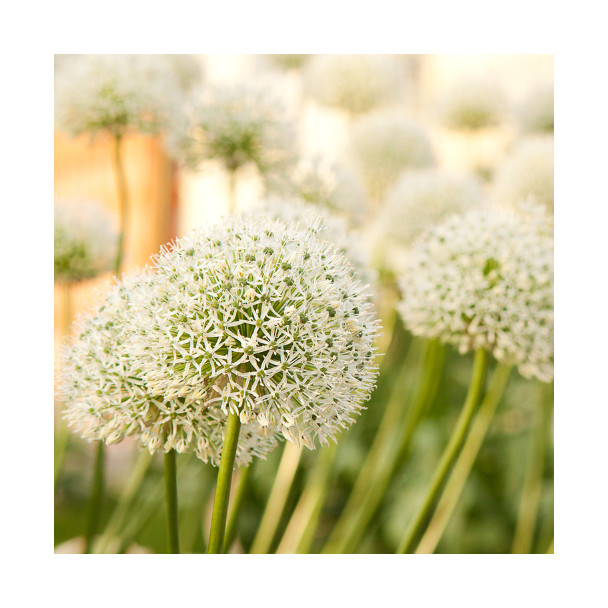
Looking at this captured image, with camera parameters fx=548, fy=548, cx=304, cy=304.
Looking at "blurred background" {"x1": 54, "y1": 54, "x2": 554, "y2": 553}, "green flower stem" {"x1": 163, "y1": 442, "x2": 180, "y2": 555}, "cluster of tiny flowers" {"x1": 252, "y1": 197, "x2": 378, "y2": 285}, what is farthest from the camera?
"blurred background" {"x1": 54, "y1": 54, "x2": 554, "y2": 553}

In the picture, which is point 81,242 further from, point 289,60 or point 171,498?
point 289,60

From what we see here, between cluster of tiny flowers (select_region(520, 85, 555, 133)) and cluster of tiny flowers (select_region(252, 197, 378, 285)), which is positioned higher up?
cluster of tiny flowers (select_region(520, 85, 555, 133))

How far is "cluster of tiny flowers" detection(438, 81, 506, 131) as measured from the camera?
1755mm

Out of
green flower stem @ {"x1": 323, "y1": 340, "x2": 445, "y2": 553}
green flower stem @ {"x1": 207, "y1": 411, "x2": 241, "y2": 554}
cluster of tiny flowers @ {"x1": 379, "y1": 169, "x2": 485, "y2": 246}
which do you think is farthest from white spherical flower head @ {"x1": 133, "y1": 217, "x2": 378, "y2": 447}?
cluster of tiny flowers @ {"x1": 379, "y1": 169, "x2": 485, "y2": 246}

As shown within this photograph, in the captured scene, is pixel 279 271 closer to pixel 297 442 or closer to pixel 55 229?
pixel 297 442

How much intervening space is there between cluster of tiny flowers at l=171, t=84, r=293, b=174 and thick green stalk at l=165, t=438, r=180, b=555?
2.62 ft

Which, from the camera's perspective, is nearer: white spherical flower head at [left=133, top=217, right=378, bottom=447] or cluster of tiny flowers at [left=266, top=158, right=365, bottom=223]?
white spherical flower head at [left=133, top=217, right=378, bottom=447]

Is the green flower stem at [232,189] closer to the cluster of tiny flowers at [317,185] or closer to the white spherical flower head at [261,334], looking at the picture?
the cluster of tiny flowers at [317,185]

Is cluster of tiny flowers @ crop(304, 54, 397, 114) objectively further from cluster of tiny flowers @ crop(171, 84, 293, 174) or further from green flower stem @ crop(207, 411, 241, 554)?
green flower stem @ crop(207, 411, 241, 554)

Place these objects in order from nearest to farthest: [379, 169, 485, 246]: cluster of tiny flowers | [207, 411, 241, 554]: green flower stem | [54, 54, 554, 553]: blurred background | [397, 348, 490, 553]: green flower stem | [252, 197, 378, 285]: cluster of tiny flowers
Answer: [207, 411, 241, 554]: green flower stem → [397, 348, 490, 553]: green flower stem → [252, 197, 378, 285]: cluster of tiny flowers → [379, 169, 485, 246]: cluster of tiny flowers → [54, 54, 554, 553]: blurred background

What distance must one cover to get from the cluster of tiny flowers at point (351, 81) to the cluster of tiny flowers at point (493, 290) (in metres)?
0.88

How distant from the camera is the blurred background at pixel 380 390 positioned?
1414 millimetres

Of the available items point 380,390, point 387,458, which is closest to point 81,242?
point 387,458
